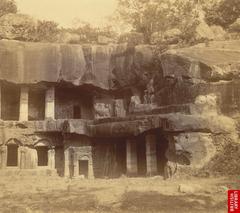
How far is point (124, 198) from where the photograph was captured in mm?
13891

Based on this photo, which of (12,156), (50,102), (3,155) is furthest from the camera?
(50,102)

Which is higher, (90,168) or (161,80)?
(161,80)

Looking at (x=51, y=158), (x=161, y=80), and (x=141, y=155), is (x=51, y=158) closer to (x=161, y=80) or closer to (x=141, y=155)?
(x=141, y=155)

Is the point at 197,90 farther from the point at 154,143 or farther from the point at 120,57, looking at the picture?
the point at 120,57

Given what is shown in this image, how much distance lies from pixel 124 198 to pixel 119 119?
9.74m

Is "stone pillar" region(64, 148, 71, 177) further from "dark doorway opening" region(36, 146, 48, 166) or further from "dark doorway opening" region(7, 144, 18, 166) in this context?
"dark doorway opening" region(7, 144, 18, 166)

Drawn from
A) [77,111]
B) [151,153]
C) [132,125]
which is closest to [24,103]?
[77,111]

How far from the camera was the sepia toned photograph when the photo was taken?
49.7 feet

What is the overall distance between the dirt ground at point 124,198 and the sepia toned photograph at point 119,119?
4 cm

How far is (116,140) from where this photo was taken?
25828 mm

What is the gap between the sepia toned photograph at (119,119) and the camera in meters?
15.2

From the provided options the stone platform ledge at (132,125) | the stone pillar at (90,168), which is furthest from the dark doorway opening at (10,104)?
the stone pillar at (90,168)

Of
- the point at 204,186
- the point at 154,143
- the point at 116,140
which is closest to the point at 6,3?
the point at 116,140

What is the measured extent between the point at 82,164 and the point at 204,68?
34.4ft
